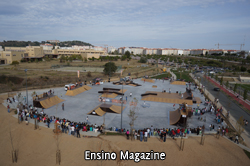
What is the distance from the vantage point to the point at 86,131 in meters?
15.0

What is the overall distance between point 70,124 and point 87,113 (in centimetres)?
468

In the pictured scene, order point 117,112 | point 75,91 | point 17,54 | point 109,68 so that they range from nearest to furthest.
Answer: point 117,112, point 75,91, point 109,68, point 17,54

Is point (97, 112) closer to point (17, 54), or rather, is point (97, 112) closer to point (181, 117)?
point (181, 117)

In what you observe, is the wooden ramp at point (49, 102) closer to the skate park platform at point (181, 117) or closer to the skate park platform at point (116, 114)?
the skate park platform at point (116, 114)

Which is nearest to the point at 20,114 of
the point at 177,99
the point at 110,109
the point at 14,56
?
the point at 110,109

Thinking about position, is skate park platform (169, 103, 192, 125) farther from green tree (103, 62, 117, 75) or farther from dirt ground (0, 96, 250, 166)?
green tree (103, 62, 117, 75)

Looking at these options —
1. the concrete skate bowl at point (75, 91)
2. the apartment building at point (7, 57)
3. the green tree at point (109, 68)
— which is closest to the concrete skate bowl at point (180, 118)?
the concrete skate bowl at point (75, 91)

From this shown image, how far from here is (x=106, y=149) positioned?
1233 cm

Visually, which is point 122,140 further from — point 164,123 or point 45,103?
point 45,103

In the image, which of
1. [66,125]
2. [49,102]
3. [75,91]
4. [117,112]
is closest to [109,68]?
[75,91]

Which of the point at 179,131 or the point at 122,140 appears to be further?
the point at 179,131

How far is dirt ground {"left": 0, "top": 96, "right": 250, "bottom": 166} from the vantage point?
11414 millimetres

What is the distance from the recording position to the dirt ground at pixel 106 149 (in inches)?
449

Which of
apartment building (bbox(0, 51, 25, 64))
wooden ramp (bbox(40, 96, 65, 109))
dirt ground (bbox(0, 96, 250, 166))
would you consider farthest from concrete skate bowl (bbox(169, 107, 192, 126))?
apartment building (bbox(0, 51, 25, 64))
